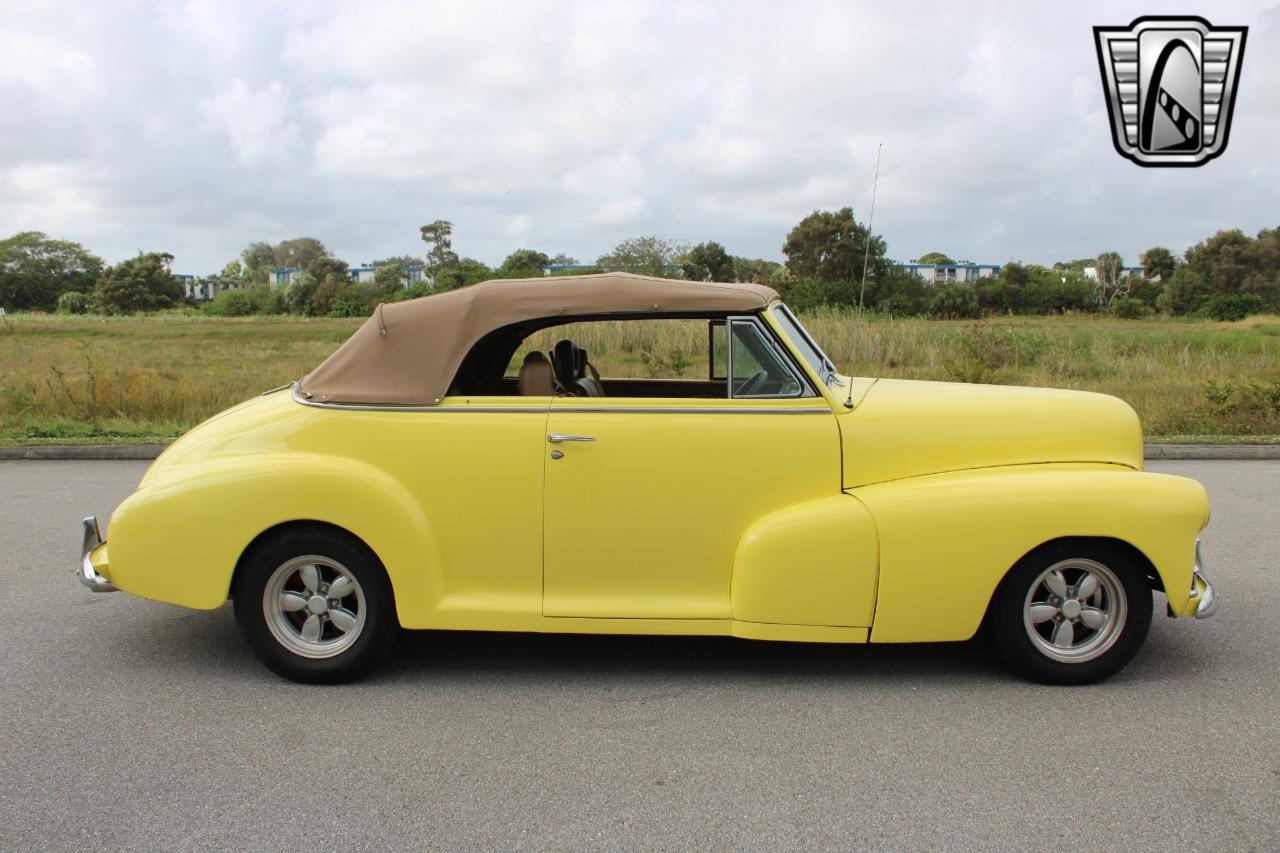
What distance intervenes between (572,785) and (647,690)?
2.98ft

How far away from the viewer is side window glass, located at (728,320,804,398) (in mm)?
4254

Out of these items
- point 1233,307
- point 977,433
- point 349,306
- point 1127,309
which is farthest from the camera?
point 349,306

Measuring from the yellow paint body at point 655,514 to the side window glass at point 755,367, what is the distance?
0.07 metres

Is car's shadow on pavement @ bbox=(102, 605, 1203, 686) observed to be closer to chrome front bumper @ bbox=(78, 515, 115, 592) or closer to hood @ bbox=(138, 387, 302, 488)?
chrome front bumper @ bbox=(78, 515, 115, 592)

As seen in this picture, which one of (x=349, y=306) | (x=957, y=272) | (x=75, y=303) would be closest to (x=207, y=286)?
(x=75, y=303)

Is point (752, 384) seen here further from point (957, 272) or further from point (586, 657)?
point (957, 272)

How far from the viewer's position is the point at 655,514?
13.6 feet

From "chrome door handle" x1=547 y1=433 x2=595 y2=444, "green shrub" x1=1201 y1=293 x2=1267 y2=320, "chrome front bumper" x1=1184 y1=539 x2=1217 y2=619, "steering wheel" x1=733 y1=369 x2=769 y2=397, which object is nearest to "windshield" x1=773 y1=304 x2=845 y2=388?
"steering wheel" x1=733 y1=369 x2=769 y2=397

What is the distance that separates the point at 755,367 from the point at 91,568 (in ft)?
10.6

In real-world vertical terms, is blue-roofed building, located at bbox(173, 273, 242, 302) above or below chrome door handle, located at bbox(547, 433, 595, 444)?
above

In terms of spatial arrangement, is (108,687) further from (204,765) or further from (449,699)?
(449,699)

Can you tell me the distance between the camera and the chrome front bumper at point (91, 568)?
440cm

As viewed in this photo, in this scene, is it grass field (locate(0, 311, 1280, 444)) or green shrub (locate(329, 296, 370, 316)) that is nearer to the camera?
grass field (locate(0, 311, 1280, 444))

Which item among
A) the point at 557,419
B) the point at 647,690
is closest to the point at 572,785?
the point at 647,690
